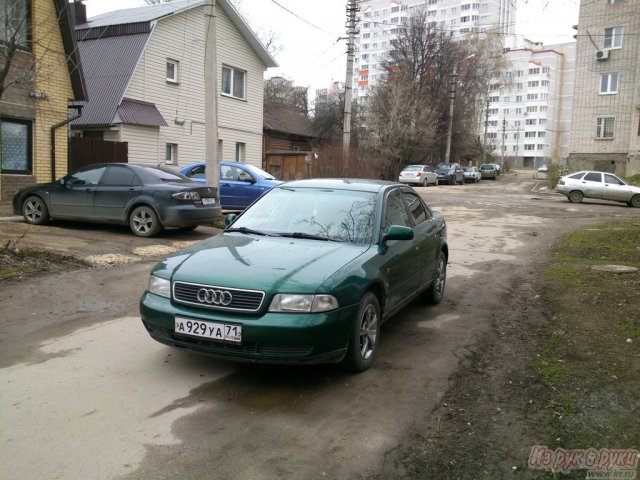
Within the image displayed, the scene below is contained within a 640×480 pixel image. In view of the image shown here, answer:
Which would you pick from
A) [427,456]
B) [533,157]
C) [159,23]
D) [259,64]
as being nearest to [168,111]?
[159,23]

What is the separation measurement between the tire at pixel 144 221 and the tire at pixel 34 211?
2.00 meters

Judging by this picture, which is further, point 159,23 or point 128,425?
point 159,23

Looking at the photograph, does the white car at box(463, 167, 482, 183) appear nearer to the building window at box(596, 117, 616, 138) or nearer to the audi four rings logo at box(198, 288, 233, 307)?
the building window at box(596, 117, 616, 138)

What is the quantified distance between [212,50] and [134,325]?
870 centimetres

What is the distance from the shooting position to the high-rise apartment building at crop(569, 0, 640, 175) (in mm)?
38062

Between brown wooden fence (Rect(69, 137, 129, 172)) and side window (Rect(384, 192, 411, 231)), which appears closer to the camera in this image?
side window (Rect(384, 192, 411, 231))

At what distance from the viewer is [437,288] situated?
23.2ft

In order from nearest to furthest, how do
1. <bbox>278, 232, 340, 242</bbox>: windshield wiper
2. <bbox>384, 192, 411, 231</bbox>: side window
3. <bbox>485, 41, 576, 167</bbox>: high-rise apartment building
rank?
<bbox>278, 232, 340, 242</bbox>: windshield wiper, <bbox>384, 192, 411, 231</bbox>: side window, <bbox>485, 41, 576, 167</bbox>: high-rise apartment building

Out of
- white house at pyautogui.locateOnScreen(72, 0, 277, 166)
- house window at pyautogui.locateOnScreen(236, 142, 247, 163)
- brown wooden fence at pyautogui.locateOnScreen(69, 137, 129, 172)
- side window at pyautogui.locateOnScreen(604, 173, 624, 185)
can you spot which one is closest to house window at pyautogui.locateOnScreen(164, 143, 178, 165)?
white house at pyautogui.locateOnScreen(72, 0, 277, 166)

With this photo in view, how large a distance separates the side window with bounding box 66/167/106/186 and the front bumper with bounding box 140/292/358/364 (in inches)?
307

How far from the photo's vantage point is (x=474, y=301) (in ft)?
24.1

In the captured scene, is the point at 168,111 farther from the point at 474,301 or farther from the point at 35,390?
the point at 35,390

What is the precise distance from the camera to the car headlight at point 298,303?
161 inches

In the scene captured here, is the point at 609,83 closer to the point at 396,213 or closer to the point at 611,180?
the point at 611,180
